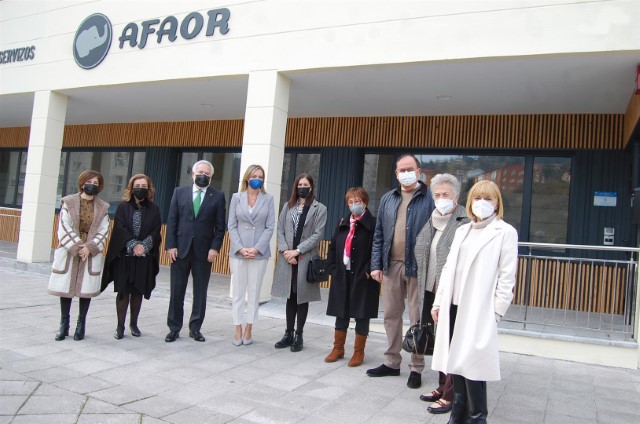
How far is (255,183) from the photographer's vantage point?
16.9ft

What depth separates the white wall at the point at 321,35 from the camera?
5.78 m

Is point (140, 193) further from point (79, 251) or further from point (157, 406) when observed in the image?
point (157, 406)

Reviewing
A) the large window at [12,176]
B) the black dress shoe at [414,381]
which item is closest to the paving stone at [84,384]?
the black dress shoe at [414,381]

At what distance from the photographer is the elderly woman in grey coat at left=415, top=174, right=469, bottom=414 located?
3775mm

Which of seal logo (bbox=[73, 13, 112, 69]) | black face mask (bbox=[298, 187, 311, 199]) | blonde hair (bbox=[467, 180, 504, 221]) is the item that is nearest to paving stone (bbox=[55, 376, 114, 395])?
black face mask (bbox=[298, 187, 311, 199])

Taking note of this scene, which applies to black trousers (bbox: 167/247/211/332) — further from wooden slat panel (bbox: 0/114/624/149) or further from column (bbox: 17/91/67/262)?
column (bbox: 17/91/67/262)

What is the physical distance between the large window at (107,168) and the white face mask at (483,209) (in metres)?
11.0

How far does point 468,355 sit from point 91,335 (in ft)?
13.1

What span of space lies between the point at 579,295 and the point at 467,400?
370 centimetres

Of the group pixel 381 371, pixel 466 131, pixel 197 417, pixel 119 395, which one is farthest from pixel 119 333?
pixel 466 131

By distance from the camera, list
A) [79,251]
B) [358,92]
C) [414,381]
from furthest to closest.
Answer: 1. [358,92]
2. [79,251]
3. [414,381]

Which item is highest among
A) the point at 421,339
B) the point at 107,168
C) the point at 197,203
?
the point at 107,168

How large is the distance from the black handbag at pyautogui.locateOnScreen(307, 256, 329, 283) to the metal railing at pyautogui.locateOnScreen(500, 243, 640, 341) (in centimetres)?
246

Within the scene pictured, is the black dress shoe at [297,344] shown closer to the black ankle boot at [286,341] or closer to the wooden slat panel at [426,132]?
the black ankle boot at [286,341]
